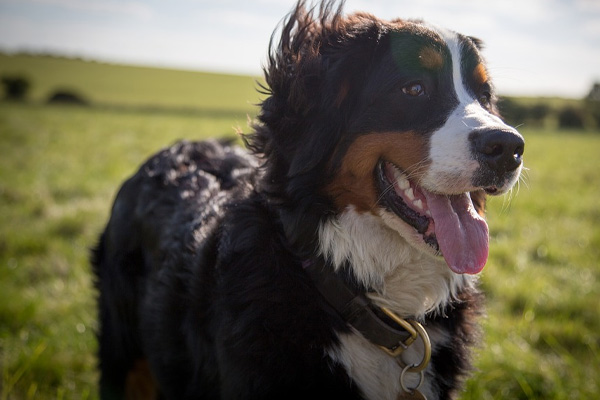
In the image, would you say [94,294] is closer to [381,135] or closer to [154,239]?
[154,239]

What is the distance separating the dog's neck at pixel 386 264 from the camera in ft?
7.23

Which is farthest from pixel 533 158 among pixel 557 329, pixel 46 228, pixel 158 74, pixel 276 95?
pixel 158 74

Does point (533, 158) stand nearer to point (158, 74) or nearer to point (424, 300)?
point (424, 300)

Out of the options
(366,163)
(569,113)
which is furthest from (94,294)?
(569,113)

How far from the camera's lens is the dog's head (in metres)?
2.14

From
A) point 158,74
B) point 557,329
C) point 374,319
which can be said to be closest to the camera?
point 374,319

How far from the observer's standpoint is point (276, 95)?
233 cm

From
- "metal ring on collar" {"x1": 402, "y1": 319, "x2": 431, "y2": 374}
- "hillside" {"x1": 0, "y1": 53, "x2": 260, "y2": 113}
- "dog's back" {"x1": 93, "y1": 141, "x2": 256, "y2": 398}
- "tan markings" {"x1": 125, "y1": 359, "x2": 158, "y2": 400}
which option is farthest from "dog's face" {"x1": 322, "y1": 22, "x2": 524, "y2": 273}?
"hillside" {"x1": 0, "y1": 53, "x2": 260, "y2": 113}

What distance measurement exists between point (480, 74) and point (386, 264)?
3.53 feet

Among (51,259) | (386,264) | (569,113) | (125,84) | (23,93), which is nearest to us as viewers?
(386,264)

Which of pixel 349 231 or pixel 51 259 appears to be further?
pixel 51 259

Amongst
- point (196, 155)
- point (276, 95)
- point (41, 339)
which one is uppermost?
point (276, 95)

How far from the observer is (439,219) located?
220 cm

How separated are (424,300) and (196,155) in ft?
6.08
